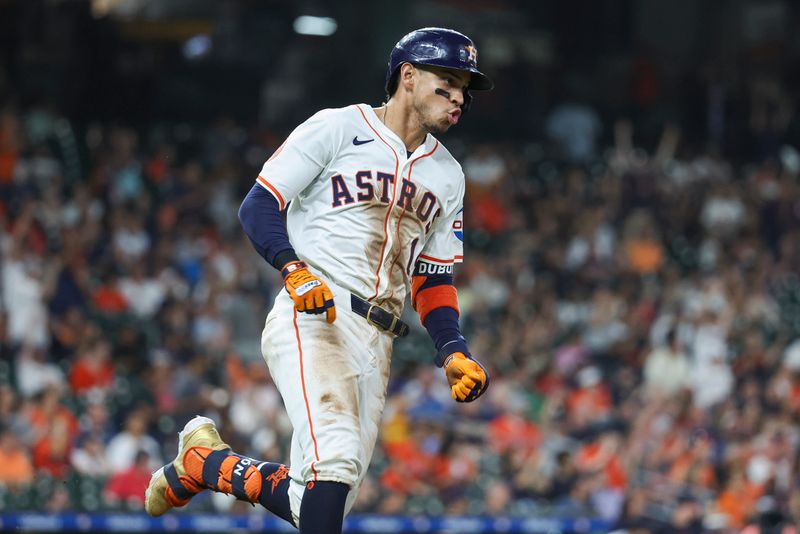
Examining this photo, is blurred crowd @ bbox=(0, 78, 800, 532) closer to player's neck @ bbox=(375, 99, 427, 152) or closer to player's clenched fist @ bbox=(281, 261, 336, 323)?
player's neck @ bbox=(375, 99, 427, 152)

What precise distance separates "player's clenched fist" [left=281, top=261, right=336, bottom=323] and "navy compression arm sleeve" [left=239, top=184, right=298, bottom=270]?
128mm

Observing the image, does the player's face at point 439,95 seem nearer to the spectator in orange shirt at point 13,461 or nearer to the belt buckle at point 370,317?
the belt buckle at point 370,317

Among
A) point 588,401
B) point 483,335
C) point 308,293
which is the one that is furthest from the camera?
point 483,335

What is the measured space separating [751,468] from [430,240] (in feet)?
24.2

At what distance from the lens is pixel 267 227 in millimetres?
4750

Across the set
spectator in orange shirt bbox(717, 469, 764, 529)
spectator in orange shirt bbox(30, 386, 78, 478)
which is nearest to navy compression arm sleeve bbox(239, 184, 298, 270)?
spectator in orange shirt bbox(30, 386, 78, 478)

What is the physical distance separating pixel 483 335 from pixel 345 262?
28.1 feet

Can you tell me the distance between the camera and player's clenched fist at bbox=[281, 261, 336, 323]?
4.48m

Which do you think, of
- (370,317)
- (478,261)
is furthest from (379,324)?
(478,261)

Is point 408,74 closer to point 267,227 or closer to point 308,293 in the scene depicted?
point 267,227

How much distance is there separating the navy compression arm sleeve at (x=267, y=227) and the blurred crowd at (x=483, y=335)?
19.2 feet

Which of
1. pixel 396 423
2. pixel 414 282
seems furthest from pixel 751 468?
pixel 414 282

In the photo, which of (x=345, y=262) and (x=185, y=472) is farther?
(x=185, y=472)

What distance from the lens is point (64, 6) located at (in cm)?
1661
